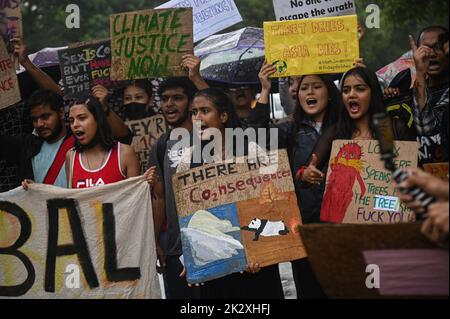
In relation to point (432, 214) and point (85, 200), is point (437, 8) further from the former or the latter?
point (432, 214)

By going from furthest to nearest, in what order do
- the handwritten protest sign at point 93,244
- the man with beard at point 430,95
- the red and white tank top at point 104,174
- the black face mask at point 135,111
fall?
the black face mask at point 135,111, the red and white tank top at point 104,174, the handwritten protest sign at point 93,244, the man with beard at point 430,95

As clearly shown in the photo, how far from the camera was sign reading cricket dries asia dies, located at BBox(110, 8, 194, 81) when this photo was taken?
7.89m

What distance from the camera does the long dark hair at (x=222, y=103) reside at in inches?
297

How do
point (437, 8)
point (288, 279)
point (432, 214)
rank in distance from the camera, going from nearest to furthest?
1. point (432, 214)
2. point (437, 8)
3. point (288, 279)

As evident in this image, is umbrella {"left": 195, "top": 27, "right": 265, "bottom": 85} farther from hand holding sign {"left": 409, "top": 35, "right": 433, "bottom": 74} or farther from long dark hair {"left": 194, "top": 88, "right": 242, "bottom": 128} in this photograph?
hand holding sign {"left": 409, "top": 35, "right": 433, "bottom": 74}

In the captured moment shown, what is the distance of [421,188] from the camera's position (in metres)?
4.98

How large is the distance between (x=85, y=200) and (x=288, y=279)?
4.04m

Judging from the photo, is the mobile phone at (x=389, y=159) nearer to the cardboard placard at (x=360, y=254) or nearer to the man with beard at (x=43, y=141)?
the cardboard placard at (x=360, y=254)

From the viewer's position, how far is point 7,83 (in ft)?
26.7

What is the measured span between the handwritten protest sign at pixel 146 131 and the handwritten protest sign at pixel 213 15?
107 cm

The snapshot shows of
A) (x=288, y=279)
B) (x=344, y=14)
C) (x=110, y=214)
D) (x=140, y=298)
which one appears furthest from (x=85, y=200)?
(x=288, y=279)

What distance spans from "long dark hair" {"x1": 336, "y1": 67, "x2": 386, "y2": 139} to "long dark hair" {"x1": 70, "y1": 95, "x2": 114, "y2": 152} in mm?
1727

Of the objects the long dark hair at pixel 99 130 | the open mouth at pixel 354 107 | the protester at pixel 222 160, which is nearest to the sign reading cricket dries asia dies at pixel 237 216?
the protester at pixel 222 160

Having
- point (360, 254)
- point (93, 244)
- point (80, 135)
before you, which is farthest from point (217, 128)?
point (360, 254)
